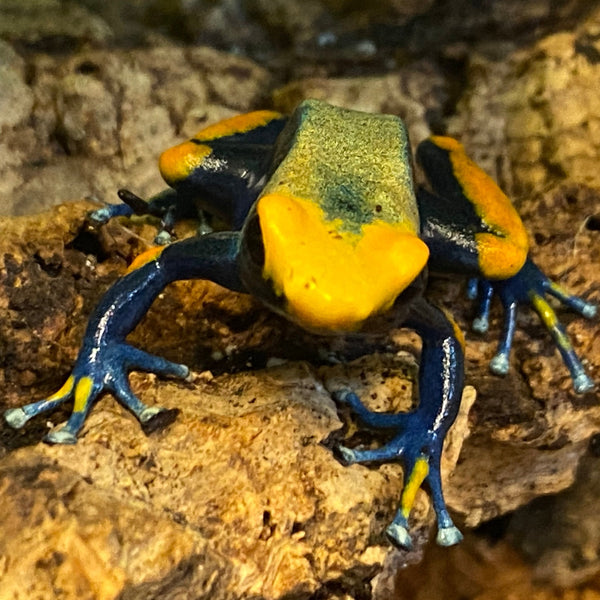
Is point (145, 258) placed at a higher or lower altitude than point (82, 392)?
higher

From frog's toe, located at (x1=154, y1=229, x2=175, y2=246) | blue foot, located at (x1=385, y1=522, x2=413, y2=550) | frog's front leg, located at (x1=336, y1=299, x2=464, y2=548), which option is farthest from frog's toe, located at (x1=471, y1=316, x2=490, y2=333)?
frog's toe, located at (x1=154, y1=229, x2=175, y2=246)

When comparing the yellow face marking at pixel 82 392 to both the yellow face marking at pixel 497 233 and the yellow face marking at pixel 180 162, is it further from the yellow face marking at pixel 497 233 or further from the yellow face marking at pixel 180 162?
the yellow face marking at pixel 497 233

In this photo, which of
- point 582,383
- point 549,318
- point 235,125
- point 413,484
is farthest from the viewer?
point 235,125

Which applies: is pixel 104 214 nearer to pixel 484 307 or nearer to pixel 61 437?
pixel 61 437

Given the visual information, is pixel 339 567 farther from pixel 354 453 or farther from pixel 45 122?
pixel 45 122

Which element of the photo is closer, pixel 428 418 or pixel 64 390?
pixel 64 390

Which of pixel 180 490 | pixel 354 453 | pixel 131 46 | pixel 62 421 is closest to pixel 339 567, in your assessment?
pixel 354 453

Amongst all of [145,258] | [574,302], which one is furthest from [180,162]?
[574,302]
